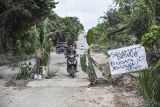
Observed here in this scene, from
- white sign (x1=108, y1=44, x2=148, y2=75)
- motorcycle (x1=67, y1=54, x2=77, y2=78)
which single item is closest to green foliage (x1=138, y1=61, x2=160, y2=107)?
white sign (x1=108, y1=44, x2=148, y2=75)

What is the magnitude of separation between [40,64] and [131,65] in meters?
5.96

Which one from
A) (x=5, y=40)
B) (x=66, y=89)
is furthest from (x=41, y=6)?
(x=66, y=89)

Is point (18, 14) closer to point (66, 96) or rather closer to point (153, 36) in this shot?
point (66, 96)

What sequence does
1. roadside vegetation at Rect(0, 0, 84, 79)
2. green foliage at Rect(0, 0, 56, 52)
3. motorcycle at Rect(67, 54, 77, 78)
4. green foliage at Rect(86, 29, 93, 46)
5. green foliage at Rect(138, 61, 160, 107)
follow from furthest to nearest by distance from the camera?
green foliage at Rect(0, 0, 56, 52), motorcycle at Rect(67, 54, 77, 78), roadside vegetation at Rect(0, 0, 84, 79), green foliage at Rect(86, 29, 93, 46), green foliage at Rect(138, 61, 160, 107)

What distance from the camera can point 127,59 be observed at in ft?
48.2

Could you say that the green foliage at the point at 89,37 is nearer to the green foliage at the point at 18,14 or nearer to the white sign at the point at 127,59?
the white sign at the point at 127,59

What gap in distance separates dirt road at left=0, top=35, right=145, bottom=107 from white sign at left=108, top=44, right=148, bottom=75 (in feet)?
2.55

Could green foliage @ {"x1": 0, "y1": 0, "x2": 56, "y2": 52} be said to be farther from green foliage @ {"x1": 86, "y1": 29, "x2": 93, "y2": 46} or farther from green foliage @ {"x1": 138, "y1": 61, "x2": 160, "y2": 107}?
green foliage @ {"x1": 138, "y1": 61, "x2": 160, "y2": 107}

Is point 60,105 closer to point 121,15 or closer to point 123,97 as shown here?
point 123,97

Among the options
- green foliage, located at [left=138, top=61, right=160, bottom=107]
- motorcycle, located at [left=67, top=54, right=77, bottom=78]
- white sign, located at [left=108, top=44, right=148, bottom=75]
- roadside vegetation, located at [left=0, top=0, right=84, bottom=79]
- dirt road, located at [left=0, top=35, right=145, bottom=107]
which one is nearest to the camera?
green foliage, located at [left=138, top=61, right=160, bottom=107]

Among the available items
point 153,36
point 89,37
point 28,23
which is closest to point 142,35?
point 89,37

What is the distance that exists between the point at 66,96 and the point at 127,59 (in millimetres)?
2540

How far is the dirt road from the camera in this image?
12.4 meters

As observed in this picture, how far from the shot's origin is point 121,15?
17812mm
